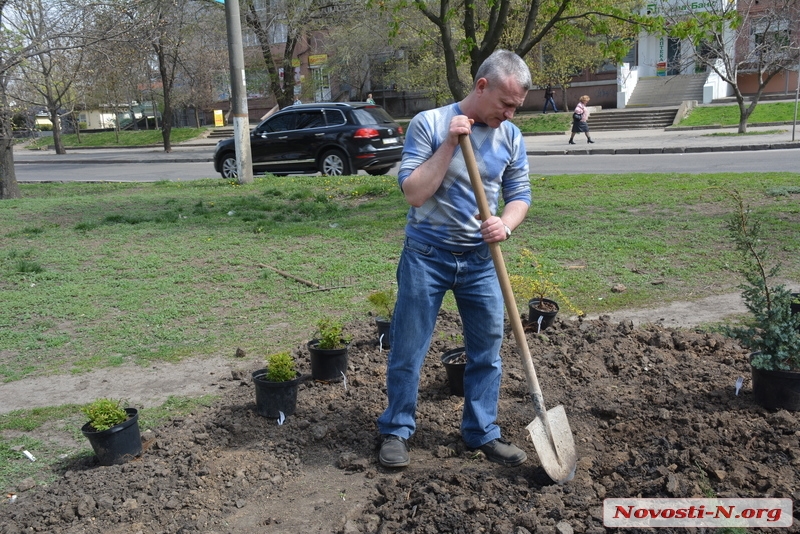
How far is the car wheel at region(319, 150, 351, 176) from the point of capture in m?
16.1

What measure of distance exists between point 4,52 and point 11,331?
31.9 ft

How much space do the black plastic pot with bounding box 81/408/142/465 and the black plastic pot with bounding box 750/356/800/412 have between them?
3344 millimetres

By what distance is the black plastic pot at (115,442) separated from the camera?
3.76 meters

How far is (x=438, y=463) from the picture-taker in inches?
145

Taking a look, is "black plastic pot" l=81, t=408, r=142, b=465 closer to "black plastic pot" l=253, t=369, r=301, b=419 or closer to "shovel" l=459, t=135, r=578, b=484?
"black plastic pot" l=253, t=369, r=301, b=419

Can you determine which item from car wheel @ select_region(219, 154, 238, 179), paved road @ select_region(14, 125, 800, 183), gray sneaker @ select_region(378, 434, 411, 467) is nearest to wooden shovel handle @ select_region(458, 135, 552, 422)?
gray sneaker @ select_region(378, 434, 411, 467)

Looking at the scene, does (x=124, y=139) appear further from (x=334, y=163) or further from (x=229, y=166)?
(x=334, y=163)

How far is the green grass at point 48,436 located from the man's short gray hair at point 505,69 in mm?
2742

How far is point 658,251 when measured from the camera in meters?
7.59

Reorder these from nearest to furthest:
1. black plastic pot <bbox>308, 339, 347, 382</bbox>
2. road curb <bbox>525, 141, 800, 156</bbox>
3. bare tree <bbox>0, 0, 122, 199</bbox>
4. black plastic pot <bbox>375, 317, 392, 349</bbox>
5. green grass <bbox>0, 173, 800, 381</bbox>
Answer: black plastic pot <bbox>308, 339, 347, 382</bbox> → black plastic pot <bbox>375, 317, 392, 349</bbox> → green grass <bbox>0, 173, 800, 381</bbox> → bare tree <bbox>0, 0, 122, 199</bbox> → road curb <bbox>525, 141, 800, 156</bbox>

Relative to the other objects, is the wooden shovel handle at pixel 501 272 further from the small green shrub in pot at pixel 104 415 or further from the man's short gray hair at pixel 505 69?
the small green shrub in pot at pixel 104 415

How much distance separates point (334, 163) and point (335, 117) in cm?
107

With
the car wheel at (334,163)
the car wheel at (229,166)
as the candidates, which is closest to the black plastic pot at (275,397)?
the car wheel at (334,163)

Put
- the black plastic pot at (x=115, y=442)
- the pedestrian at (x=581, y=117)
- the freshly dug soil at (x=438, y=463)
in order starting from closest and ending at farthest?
the freshly dug soil at (x=438, y=463)
the black plastic pot at (x=115, y=442)
the pedestrian at (x=581, y=117)
